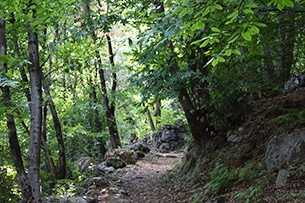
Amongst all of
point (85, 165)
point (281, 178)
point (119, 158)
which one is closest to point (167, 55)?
point (281, 178)

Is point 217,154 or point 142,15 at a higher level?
point 142,15

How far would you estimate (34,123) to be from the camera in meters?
4.29

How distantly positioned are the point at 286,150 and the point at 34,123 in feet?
13.0

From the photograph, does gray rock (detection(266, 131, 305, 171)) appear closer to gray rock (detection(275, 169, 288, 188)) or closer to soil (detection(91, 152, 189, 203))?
gray rock (detection(275, 169, 288, 188))

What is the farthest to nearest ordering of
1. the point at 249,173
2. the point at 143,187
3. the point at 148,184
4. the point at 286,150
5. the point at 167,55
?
the point at 148,184, the point at 143,187, the point at 167,55, the point at 249,173, the point at 286,150

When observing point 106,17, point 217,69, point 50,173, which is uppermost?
point 106,17

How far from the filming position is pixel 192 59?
25.0ft

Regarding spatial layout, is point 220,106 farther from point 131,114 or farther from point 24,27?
point 131,114

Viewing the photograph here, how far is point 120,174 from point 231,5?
9.24m

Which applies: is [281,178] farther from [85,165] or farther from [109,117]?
[109,117]

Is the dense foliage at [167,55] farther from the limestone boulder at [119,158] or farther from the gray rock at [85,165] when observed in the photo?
the limestone boulder at [119,158]

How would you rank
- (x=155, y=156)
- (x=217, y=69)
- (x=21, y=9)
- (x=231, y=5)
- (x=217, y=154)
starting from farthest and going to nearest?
1. (x=155, y=156)
2. (x=217, y=154)
3. (x=217, y=69)
4. (x=21, y=9)
5. (x=231, y=5)

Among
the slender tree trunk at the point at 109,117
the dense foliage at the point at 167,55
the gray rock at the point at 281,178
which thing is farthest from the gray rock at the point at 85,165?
the gray rock at the point at 281,178

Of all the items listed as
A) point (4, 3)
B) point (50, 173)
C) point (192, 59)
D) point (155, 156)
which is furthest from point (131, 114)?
point (4, 3)
